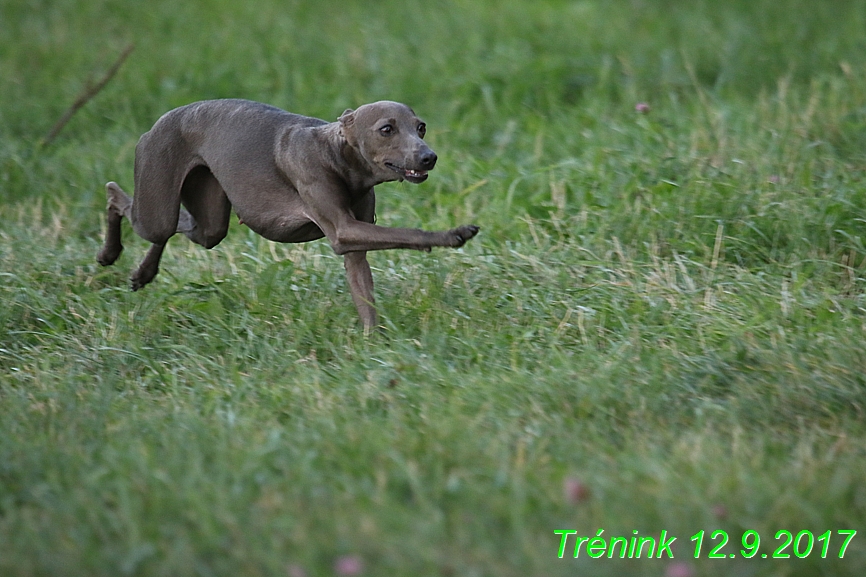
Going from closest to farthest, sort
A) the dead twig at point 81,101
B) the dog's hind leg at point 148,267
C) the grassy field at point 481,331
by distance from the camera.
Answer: the grassy field at point 481,331
the dog's hind leg at point 148,267
the dead twig at point 81,101

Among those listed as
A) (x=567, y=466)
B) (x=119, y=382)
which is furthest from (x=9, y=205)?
(x=567, y=466)

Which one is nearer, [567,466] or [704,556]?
[704,556]

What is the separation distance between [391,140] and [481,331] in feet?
3.02

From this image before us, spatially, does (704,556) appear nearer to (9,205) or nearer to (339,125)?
→ (339,125)

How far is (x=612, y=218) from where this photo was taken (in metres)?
5.38

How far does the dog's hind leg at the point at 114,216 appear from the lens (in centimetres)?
506

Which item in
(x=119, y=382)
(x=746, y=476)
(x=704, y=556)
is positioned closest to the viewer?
(x=704, y=556)

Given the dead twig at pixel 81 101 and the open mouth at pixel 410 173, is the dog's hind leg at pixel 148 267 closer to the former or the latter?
the open mouth at pixel 410 173

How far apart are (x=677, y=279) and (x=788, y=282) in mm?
496

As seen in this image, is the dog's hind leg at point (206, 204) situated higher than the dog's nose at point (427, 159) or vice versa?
the dog's nose at point (427, 159)

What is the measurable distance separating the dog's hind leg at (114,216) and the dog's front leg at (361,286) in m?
1.29

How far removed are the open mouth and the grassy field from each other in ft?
2.28

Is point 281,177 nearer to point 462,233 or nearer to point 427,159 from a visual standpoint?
point 427,159

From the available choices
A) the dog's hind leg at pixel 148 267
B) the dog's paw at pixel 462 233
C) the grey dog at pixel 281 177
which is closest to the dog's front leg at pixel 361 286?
the grey dog at pixel 281 177
